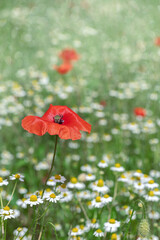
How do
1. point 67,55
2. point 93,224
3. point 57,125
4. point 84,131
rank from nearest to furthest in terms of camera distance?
point 57,125, point 93,224, point 84,131, point 67,55

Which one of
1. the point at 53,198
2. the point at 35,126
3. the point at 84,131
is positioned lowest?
the point at 53,198

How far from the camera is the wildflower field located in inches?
49.5

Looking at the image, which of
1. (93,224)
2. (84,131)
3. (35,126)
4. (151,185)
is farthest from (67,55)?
(35,126)

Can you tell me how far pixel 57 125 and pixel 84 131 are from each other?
5.02 ft

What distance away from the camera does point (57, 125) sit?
3.07ft

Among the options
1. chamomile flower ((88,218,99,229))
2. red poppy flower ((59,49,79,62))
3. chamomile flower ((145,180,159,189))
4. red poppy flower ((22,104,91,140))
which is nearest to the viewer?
red poppy flower ((22,104,91,140))

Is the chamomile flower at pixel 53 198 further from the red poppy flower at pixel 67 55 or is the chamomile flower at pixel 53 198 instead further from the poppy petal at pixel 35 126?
the red poppy flower at pixel 67 55

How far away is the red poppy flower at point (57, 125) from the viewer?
92 centimetres

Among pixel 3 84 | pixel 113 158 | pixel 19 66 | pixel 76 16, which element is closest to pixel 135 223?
pixel 113 158

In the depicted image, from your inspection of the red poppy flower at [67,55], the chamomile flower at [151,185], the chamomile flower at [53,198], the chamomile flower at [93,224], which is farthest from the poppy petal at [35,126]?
the red poppy flower at [67,55]

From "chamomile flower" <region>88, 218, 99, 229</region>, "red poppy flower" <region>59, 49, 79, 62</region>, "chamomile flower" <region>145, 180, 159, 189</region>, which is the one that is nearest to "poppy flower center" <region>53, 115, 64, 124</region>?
"chamomile flower" <region>88, 218, 99, 229</region>

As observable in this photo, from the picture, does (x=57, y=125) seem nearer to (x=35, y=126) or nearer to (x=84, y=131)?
(x=35, y=126)

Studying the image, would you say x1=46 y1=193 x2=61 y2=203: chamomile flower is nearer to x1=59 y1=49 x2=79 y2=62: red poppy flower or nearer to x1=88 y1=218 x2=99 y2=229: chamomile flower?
x1=88 y1=218 x2=99 y2=229: chamomile flower

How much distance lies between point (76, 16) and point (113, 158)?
Answer: 3.34 m
